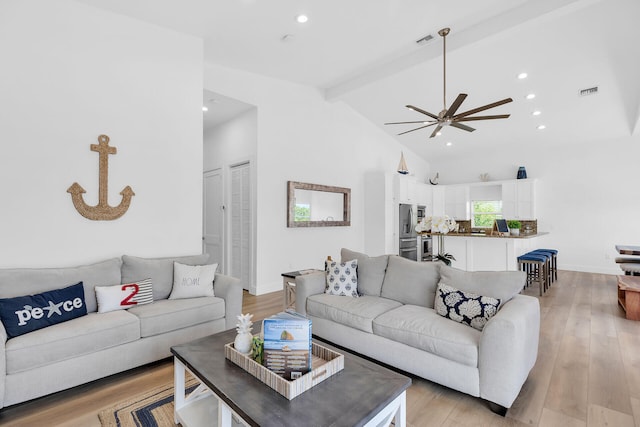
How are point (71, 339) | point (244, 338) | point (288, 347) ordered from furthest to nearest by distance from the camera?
point (71, 339)
point (244, 338)
point (288, 347)

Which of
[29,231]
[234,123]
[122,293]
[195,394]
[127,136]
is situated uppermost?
[234,123]

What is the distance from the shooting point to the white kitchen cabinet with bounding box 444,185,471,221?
8.34 meters

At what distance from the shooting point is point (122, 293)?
272cm

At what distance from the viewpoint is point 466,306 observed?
2.38m

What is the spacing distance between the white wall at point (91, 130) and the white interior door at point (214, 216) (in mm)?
2039

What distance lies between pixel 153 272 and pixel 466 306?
2.76 meters

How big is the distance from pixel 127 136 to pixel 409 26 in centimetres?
340

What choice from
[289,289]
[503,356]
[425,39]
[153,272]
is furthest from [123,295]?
[425,39]

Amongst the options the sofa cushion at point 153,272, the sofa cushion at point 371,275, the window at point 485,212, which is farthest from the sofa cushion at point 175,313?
the window at point 485,212

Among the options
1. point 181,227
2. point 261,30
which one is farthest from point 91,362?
point 261,30

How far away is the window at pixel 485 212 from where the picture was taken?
316 inches

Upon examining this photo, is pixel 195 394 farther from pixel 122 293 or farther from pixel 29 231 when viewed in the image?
pixel 29 231

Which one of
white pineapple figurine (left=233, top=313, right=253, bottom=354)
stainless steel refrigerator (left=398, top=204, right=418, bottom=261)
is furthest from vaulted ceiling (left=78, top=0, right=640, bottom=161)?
white pineapple figurine (left=233, top=313, right=253, bottom=354)

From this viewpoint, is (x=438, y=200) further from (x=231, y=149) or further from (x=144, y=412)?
(x=144, y=412)
